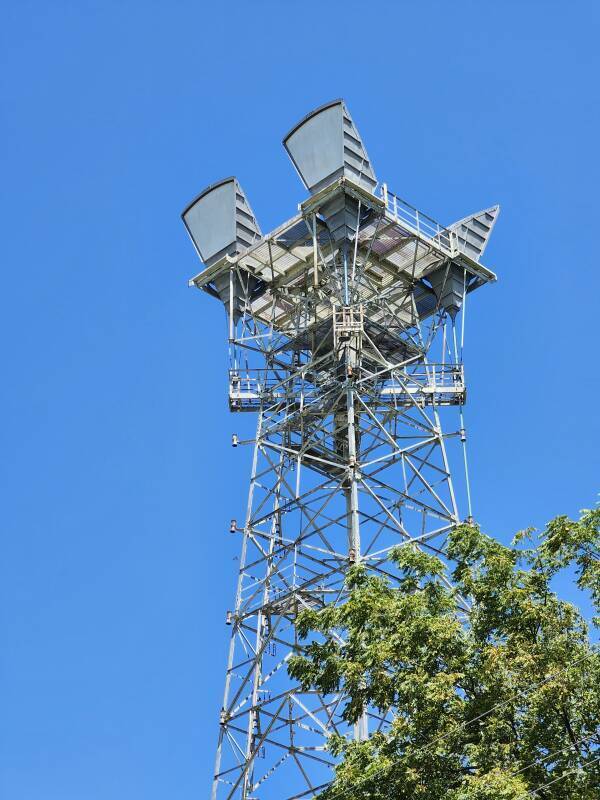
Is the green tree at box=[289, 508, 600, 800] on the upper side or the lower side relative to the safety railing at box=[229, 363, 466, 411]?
lower

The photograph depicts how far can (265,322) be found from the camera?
4094 cm

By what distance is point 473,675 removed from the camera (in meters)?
23.5

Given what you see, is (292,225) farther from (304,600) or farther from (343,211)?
(304,600)

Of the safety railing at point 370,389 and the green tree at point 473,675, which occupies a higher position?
the safety railing at point 370,389

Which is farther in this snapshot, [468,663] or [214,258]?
[214,258]

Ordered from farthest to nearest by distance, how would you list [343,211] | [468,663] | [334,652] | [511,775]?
[343,211] < [334,652] < [468,663] < [511,775]

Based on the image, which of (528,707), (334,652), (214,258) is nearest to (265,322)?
(214,258)

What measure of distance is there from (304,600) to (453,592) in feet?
31.3

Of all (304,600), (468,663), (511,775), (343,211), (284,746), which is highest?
(343,211)

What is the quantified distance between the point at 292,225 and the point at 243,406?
5.15m

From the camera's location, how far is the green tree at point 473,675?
22141 millimetres

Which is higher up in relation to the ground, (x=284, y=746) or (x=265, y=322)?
(x=265, y=322)

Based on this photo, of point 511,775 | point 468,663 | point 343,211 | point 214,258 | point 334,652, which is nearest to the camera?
point 511,775

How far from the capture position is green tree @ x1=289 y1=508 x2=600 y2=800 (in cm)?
2214
